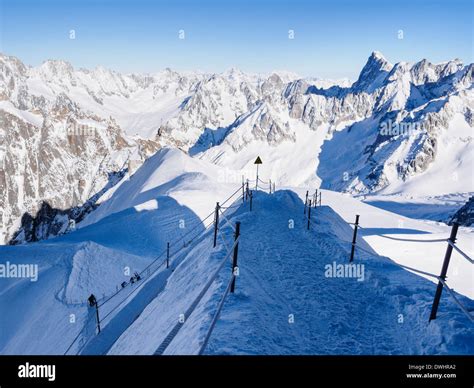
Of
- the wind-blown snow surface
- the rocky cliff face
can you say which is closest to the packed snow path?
the wind-blown snow surface

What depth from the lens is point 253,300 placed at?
390 inches

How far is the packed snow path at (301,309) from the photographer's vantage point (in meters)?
8.31

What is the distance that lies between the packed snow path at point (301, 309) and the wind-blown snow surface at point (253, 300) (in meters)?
0.03

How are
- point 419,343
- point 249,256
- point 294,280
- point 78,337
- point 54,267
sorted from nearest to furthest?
point 419,343 → point 294,280 → point 249,256 → point 78,337 → point 54,267

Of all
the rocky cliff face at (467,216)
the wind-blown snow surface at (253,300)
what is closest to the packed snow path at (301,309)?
the wind-blown snow surface at (253,300)

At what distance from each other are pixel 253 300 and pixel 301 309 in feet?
4.89

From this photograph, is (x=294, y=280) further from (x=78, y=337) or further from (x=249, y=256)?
(x=78, y=337)

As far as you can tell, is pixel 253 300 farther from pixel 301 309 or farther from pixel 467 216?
pixel 467 216

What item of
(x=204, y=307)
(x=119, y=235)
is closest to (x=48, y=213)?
(x=119, y=235)

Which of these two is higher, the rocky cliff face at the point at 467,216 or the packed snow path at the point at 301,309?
the packed snow path at the point at 301,309

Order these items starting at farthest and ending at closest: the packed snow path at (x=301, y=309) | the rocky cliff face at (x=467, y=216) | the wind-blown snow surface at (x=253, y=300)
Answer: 1. the rocky cliff face at (x=467, y=216)
2. the wind-blown snow surface at (x=253, y=300)
3. the packed snow path at (x=301, y=309)

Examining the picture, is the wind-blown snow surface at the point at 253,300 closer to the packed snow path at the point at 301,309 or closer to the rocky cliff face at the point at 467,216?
the packed snow path at the point at 301,309

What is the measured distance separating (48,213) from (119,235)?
164795 mm

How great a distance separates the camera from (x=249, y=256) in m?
13.9
